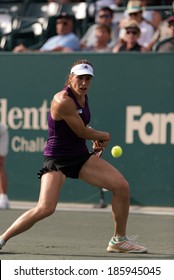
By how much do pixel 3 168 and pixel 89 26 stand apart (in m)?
3.88

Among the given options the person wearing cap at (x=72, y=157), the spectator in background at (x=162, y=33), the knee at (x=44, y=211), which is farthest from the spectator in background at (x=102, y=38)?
the knee at (x=44, y=211)

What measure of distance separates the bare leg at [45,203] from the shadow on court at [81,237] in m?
0.26

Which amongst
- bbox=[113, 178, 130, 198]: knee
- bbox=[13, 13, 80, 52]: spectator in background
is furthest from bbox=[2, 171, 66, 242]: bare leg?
bbox=[13, 13, 80, 52]: spectator in background

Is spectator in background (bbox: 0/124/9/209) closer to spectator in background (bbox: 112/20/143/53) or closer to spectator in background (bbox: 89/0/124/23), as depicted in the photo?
spectator in background (bbox: 112/20/143/53)

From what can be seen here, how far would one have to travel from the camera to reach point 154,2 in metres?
16.6

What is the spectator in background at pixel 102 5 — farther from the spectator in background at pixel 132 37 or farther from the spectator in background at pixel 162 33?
the spectator in background at pixel 132 37

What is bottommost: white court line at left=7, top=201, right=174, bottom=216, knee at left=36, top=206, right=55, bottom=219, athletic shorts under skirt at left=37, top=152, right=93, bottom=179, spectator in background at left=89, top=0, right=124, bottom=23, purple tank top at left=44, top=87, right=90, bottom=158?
white court line at left=7, top=201, right=174, bottom=216

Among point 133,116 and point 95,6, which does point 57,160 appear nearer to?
point 133,116

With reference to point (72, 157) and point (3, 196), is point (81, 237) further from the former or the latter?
point (3, 196)

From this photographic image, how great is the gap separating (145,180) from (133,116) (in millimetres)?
910

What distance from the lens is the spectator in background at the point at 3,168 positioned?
13539 millimetres

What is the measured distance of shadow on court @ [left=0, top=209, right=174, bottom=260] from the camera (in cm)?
945

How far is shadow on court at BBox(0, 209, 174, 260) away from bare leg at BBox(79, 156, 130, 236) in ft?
1.49
